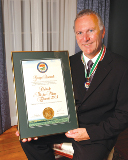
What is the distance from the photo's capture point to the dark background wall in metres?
3.10

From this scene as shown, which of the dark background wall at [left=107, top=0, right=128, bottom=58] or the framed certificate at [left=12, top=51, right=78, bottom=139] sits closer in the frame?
the framed certificate at [left=12, top=51, right=78, bottom=139]

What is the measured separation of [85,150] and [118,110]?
1.33ft

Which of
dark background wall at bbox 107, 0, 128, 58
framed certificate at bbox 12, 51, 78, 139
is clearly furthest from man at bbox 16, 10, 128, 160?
dark background wall at bbox 107, 0, 128, 58

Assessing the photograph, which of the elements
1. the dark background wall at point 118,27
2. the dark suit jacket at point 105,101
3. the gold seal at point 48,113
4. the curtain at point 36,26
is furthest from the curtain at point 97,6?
the gold seal at point 48,113

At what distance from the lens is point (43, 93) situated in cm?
127

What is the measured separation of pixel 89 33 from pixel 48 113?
724 millimetres

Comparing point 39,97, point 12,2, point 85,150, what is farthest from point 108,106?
point 12,2

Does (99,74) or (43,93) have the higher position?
(99,74)

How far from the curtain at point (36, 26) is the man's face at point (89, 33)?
1571 millimetres

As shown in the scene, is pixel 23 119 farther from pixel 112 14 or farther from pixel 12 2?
pixel 112 14

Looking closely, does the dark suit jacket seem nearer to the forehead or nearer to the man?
the man

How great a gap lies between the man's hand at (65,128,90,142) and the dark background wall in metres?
2.29

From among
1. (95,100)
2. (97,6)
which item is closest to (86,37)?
(95,100)

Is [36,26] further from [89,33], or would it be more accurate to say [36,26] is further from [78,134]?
[78,134]
